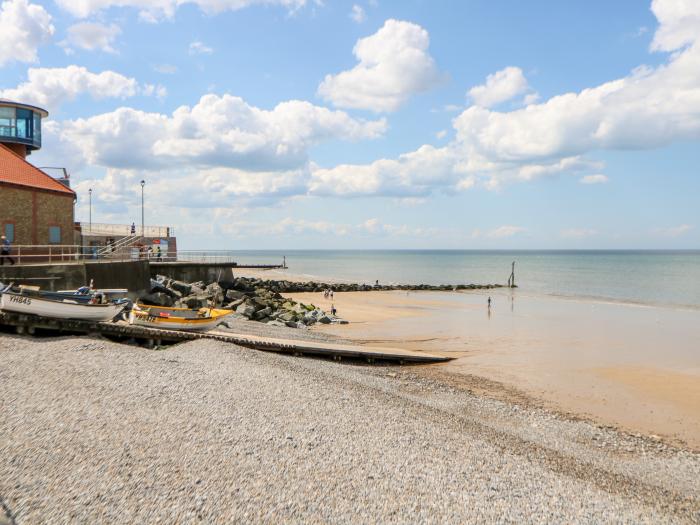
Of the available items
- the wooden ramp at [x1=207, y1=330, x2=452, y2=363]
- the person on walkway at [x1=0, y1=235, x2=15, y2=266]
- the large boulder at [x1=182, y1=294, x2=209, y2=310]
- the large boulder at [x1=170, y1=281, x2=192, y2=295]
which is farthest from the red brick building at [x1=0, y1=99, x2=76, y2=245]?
the wooden ramp at [x1=207, y1=330, x2=452, y2=363]

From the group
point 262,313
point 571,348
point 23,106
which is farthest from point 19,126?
point 571,348

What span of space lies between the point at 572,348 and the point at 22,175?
33693mm

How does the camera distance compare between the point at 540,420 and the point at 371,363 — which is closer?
the point at 540,420

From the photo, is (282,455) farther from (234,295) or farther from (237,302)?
(234,295)

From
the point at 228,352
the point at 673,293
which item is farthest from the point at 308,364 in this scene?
the point at 673,293

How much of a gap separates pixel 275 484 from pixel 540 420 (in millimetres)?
9760

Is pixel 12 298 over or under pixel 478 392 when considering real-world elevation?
over

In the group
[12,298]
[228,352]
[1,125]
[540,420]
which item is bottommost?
[540,420]

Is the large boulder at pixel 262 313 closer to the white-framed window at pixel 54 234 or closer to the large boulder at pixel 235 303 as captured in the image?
the large boulder at pixel 235 303

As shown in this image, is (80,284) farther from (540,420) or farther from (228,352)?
(540,420)

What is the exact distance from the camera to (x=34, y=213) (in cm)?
2942

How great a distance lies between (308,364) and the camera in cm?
1961

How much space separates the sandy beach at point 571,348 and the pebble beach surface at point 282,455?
3.46 metres

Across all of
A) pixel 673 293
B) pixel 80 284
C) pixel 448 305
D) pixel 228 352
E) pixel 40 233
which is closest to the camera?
pixel 228 352
